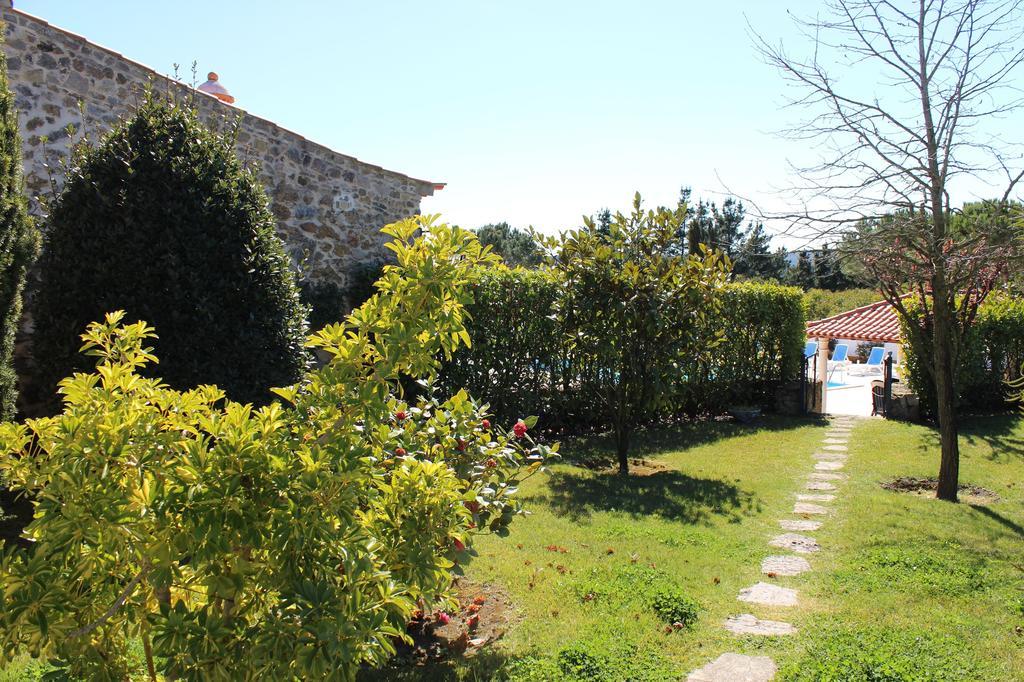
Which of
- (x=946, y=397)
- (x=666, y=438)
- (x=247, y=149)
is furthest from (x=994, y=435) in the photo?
(x=247, y=149)

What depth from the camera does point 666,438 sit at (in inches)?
454

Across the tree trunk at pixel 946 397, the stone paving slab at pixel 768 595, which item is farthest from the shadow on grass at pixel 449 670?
the tree trunk at pixel 946 397

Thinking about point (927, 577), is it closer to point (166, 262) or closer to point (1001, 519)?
point (1001, 519)

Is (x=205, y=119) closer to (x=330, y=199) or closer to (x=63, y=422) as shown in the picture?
(x=330, y=199)

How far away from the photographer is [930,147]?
7.16 meters

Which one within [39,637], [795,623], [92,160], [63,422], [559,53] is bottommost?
[795,623]

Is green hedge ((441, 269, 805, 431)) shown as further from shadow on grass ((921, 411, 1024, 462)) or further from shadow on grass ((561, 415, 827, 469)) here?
shadow on grass ((921, 411, 1024, 462))

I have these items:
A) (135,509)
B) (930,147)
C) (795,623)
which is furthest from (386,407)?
(930,147)

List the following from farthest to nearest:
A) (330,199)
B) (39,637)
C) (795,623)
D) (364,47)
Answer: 1. (330,199)
2. (364,47)
3. (795,623)
4. (39,637)

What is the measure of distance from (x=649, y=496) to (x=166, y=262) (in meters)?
5.32

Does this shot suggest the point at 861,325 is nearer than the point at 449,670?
No

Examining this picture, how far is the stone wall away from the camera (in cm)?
738

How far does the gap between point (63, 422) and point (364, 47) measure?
8259mm

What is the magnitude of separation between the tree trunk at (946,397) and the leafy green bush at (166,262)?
6721mm
